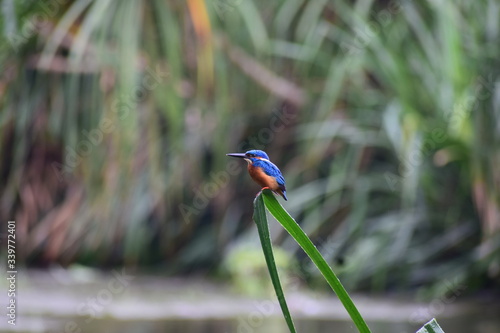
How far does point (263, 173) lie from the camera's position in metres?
1.29

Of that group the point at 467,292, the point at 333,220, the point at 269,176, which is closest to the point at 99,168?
the point at 333,220

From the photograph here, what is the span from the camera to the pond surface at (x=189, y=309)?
3750 millimetres

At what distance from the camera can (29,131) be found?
5.43 meters

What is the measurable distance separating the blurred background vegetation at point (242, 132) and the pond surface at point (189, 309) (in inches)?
7.4

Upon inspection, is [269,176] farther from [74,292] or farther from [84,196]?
[84,196]

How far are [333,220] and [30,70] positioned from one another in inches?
79.8

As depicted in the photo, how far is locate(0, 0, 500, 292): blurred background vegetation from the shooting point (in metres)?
4.84

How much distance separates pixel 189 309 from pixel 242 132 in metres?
1.51

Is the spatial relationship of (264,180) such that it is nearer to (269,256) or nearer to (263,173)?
(263,173)

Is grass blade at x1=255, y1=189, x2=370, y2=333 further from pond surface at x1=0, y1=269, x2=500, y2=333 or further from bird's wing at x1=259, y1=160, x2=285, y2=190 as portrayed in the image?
pond surface at x1=0, y1=269, x2=500, y2=333
